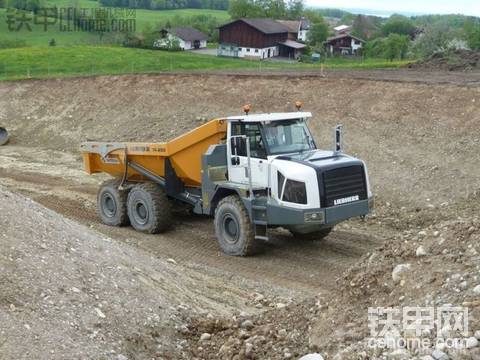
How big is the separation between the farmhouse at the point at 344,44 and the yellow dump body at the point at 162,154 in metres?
62.6

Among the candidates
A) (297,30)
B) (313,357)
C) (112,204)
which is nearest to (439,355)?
(313,357)

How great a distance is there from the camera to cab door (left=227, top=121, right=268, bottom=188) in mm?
12078

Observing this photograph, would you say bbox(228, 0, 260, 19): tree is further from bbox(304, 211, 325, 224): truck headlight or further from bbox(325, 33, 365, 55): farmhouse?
bbox(304, 211, 325, 224): truck headlight

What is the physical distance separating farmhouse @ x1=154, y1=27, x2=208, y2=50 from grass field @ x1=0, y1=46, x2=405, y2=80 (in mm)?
18150

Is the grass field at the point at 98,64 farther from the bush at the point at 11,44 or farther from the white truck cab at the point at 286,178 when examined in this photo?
the white truck cab at the point at 286,178

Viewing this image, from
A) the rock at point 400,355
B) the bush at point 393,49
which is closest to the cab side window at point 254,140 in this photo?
the rock at point 400,355

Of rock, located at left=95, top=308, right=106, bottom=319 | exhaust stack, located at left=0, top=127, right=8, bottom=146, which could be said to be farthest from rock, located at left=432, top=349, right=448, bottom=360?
Result: exhaust stack, located at left=0, top=127, right=8, bottom=146

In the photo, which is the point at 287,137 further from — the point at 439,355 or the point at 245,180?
the point at 439,355

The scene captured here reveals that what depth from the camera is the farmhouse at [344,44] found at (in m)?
75.8

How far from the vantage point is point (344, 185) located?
11.6 meters

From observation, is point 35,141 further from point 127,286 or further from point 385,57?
point 385,57

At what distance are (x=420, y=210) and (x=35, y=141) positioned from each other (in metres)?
16.5

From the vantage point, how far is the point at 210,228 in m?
14.6

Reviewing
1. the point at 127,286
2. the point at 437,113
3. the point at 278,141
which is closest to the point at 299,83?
the point at 437,113
